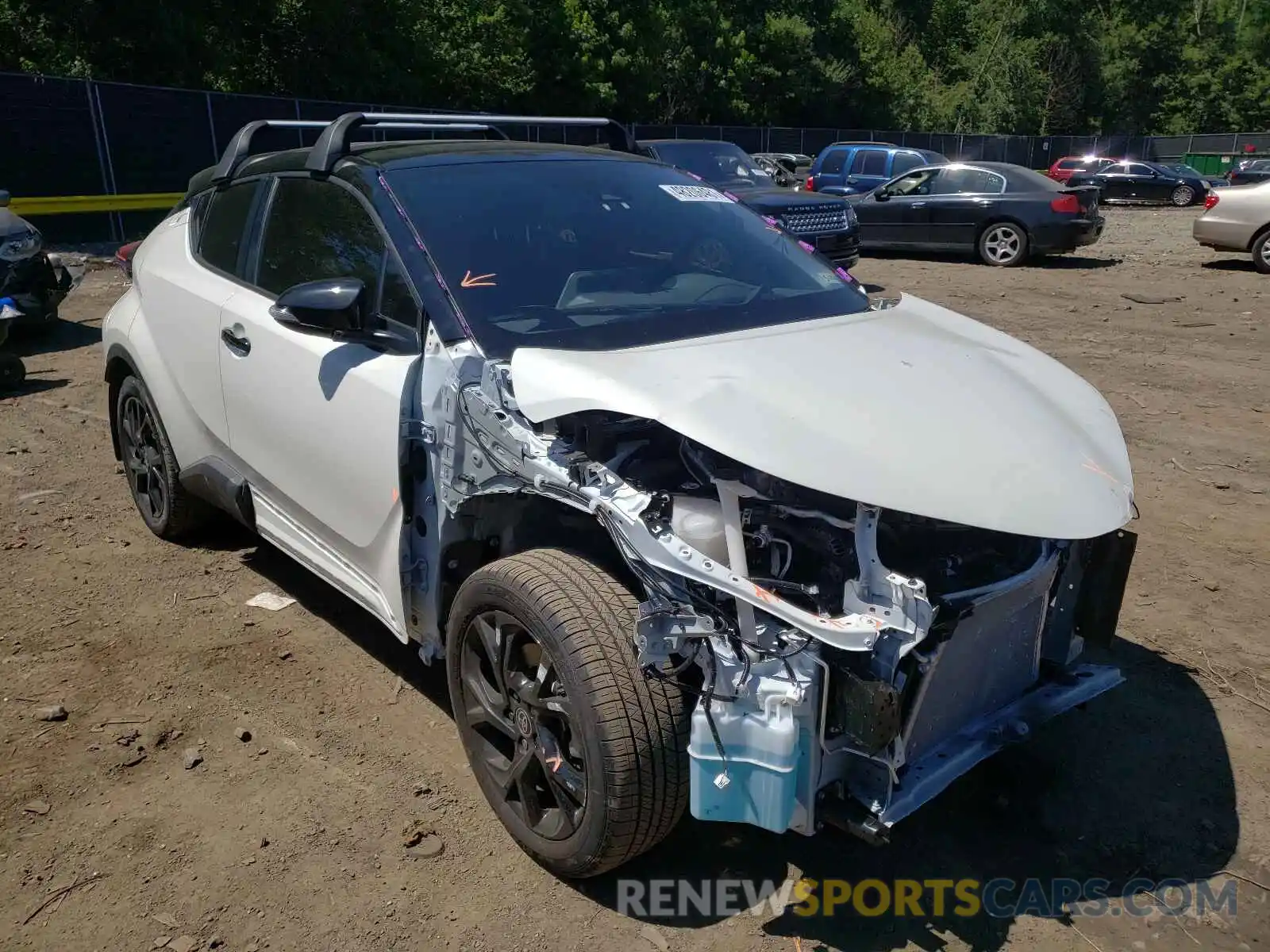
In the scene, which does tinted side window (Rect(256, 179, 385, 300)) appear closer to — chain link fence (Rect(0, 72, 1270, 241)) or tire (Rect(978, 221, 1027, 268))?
chain link fence (Rect(0, 72, 1270, 241))

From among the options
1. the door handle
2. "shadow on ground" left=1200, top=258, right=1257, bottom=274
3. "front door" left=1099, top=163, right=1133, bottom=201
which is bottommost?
"front door" left=1099, top=163, right=1133, bottom=201

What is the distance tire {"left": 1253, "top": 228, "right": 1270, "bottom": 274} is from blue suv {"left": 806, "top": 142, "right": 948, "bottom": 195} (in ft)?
18.9


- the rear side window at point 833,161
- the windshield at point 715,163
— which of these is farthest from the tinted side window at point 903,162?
the windshield at point 715,163

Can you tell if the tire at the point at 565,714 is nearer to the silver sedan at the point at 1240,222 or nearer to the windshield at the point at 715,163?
the windshield at the point at 715,163

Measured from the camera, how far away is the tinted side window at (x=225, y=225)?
3984mm

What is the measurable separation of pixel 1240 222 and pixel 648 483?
14454 mm

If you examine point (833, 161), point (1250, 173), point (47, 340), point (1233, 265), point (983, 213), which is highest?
point (833, 161)

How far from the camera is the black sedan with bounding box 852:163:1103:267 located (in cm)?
1427

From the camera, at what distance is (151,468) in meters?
4.68

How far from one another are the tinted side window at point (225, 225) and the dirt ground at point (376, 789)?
1384 mm

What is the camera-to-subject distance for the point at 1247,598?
4.31 metres

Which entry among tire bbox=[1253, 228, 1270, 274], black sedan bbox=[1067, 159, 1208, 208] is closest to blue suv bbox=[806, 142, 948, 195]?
tire bbox=[1253, 228, 1270, 274]

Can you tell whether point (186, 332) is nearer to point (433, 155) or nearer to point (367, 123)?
point (367, 123)

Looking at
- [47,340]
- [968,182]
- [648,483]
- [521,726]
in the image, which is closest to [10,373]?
[47,340]
